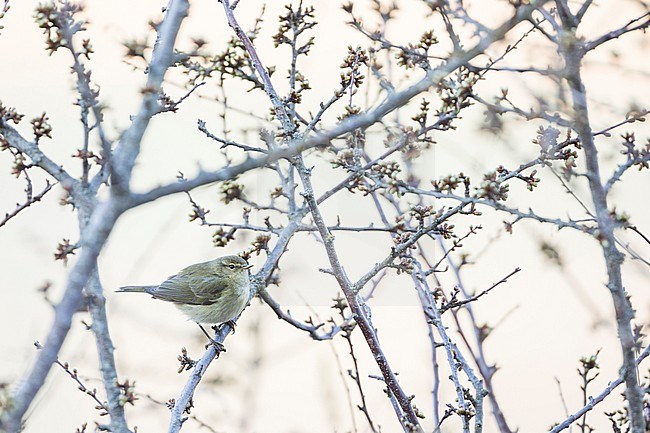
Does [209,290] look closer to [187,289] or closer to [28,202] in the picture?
[187,289]

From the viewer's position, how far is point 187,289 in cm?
671

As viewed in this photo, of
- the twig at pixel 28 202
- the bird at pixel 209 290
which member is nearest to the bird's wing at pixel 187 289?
the bird at pixel 209 290

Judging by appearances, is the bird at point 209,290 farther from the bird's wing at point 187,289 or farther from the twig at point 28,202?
the twig at point 28,202

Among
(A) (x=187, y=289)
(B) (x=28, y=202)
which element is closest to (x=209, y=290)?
(A) (x=187, y=289)

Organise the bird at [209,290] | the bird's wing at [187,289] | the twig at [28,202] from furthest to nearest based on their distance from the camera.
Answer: the bird's wing at [187,289] → the bird at [209,290] → the twig at [28,202]

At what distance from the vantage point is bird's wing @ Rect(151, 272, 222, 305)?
6426 mm

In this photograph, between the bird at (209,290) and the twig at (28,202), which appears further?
the bird at (209,290)

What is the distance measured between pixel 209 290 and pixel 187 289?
408 millimetres

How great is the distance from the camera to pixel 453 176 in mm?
3695

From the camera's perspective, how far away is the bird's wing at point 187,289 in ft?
21.1

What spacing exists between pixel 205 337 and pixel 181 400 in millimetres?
1858

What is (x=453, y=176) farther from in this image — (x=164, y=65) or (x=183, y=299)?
(x=183, y=299)

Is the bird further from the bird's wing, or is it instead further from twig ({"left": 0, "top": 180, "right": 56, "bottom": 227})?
twig ({"left": 0, "top": 180, "right": 56, "bottom": 227})

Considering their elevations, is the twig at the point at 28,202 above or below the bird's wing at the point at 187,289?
below
